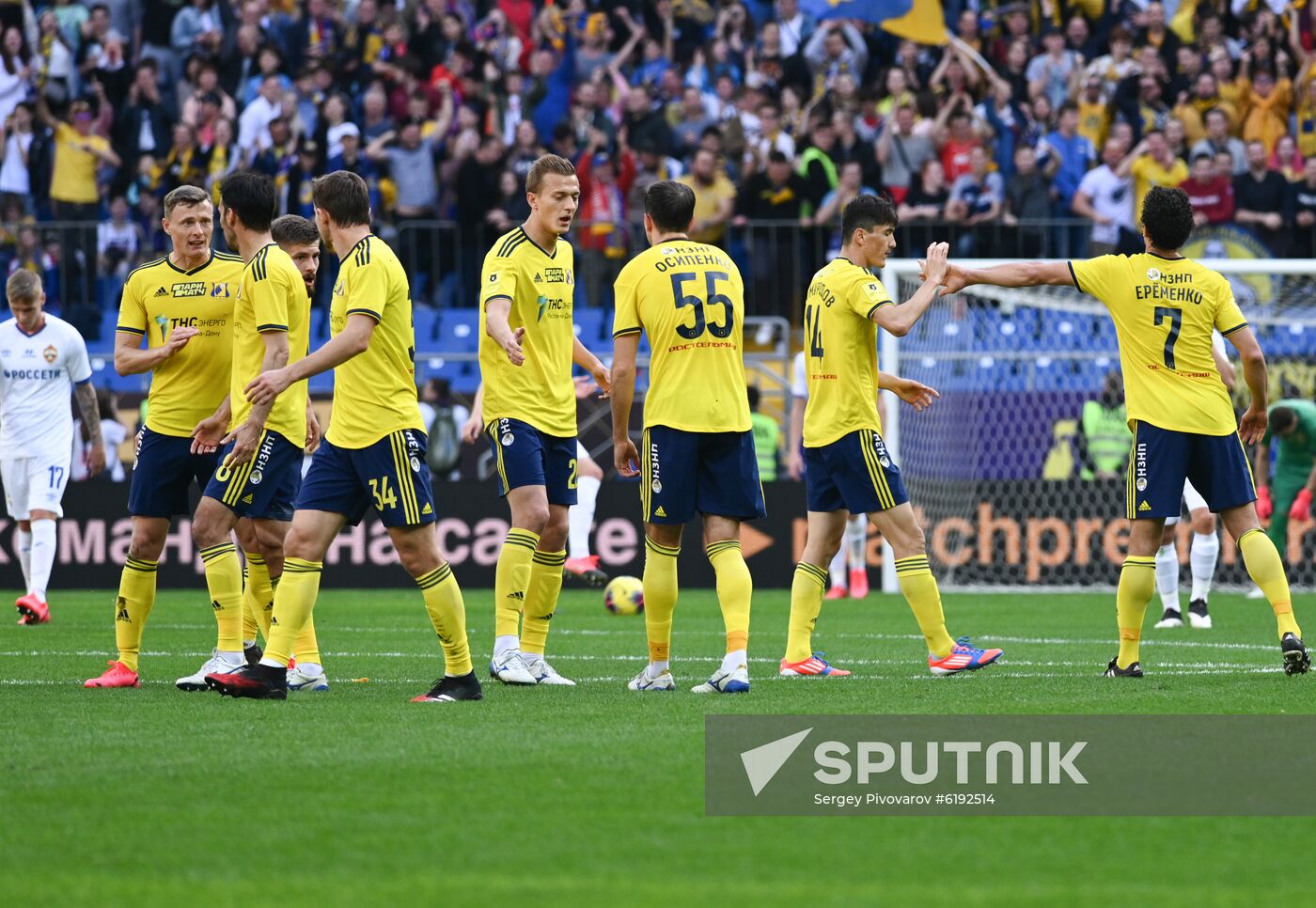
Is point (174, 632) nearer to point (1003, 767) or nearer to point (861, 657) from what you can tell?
point (861, 657)

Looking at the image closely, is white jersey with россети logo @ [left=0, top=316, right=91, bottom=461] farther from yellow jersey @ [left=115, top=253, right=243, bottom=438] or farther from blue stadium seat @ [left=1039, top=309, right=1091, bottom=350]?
blue stadium seat @ [left=1039, top=309, right=1091, bottom=350]

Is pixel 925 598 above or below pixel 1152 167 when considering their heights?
below

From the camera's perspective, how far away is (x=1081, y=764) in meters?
5.81

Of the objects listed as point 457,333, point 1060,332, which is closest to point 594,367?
point 1060,332

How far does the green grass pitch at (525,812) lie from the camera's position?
4.40 metres

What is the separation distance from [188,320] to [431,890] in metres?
4.98

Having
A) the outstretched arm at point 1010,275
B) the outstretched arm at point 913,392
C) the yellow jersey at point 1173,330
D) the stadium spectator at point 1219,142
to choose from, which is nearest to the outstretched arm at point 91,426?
the outstretched arm at point 913,392

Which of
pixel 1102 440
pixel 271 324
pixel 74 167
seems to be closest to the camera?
pixel 271 324

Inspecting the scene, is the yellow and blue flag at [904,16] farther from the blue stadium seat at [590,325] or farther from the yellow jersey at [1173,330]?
the yellow jersey at [1173,330]

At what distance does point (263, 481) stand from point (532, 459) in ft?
4.18

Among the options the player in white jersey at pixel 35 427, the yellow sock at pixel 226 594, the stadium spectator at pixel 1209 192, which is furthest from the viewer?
the stadium spectator at pixel 1209 192

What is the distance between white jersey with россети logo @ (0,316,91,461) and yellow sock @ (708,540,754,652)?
22.7 feet

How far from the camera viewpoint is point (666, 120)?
2128 centimetres

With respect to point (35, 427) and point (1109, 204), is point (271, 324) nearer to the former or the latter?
point (35, 427)
